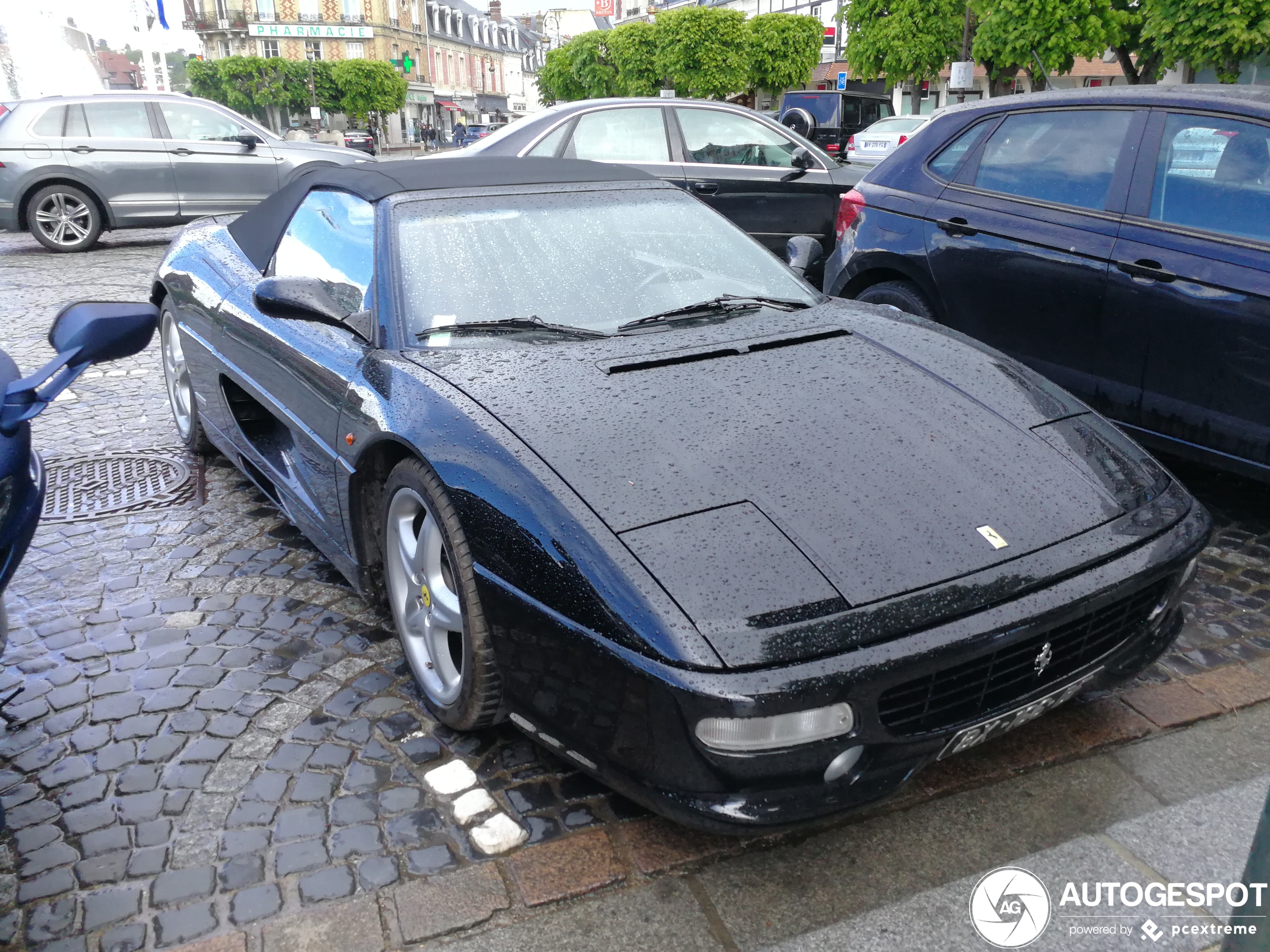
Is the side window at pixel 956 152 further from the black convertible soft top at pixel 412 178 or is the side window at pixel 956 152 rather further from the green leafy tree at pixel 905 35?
the green leafy tree at pixel 905 35

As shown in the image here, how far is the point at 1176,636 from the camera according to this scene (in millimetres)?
2498

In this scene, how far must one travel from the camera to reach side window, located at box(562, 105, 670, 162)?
7441mm

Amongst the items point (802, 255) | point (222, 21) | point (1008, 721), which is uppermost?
point (222, 21)

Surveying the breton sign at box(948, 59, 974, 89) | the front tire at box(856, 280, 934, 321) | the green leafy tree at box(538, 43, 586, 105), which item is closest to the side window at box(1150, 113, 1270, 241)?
the front tire at box(856, 280, 934, 321)

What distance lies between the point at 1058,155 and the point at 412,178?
2672 millimetres

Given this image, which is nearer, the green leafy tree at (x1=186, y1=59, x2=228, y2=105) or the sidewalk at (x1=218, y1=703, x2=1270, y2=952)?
the sidewalk at (x1=218, y1=703, x2=1270, y2=952)

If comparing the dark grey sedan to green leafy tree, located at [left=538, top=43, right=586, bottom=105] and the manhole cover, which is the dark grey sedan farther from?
green leafy tree, located at [left=538, top=43, right=586, bottom=105]

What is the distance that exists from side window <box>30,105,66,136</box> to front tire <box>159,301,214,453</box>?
8010 millimetres

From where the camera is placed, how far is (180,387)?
4.66 meters

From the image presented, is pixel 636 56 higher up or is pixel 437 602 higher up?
pixel 636 56

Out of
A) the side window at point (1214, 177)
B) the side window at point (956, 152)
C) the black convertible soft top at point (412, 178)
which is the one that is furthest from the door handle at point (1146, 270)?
the black convertible soft top at point (412, 178)

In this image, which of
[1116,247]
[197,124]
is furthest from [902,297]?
[197,124]

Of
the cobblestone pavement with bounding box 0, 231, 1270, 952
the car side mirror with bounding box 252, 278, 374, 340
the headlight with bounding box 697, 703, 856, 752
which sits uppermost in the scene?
the car side mirror with bounding box 252, 278, 374, 340

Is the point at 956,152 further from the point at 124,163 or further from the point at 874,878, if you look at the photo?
the point at 124,163
